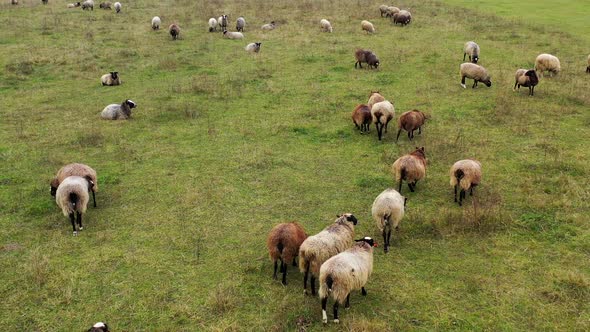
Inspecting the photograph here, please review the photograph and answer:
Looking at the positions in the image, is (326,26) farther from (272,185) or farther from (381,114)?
(272,185)

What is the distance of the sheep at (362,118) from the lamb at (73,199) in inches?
371

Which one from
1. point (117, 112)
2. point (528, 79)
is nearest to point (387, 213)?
point (117, 112)

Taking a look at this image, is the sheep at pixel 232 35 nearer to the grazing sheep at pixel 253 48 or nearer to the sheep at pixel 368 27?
the grazing sheep at pixel 253 48

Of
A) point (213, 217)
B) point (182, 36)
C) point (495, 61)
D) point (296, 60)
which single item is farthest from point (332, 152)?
point (182, 36)

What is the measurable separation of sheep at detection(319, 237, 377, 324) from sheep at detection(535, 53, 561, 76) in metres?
17.9

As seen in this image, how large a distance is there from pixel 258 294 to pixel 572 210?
810cm

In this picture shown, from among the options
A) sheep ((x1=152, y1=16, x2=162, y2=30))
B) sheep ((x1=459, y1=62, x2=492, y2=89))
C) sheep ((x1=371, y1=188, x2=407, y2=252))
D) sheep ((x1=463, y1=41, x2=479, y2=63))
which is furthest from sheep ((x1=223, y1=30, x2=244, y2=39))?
sheep ((x1=371, y1=188, x2=407, y2=252))

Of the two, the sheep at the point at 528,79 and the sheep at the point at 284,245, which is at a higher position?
the sheep at the point at 528,79

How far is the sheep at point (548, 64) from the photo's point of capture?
21.3m

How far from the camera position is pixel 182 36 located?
31.4 m

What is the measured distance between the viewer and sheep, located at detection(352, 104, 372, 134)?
16.2m

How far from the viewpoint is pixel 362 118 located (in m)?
16.2

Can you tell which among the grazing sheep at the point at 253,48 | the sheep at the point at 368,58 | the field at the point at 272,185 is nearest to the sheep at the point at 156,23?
the field at the point at 272,185

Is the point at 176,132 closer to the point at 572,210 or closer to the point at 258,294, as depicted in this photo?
the point at 258,294
